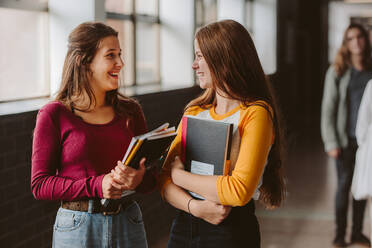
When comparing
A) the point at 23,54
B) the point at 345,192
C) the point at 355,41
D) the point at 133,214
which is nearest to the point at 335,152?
the point at 345,192

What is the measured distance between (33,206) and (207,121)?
1534 millimetres

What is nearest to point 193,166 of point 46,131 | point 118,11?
point 46,131

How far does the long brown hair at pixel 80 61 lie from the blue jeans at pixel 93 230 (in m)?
0.41

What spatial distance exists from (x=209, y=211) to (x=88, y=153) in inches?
19.8

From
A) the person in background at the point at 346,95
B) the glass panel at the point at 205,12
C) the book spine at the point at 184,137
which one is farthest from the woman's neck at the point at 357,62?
the book spine at the point at 184,137

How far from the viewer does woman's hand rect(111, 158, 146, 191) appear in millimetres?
1749

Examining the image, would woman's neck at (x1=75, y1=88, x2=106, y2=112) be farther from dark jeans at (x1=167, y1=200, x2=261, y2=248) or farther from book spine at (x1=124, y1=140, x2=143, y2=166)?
dark jeans at (x1=167, y1=200, x2=261, y2=248)

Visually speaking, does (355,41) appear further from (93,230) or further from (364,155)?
(93,230)

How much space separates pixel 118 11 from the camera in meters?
4.70

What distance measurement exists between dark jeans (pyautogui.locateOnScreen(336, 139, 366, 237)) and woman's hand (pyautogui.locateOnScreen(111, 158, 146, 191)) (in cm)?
283

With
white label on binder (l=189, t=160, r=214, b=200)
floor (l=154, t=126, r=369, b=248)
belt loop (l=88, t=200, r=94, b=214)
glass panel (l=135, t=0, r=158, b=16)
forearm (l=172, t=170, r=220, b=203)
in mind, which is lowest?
floor (l=154, t=126, r=369, b=248)

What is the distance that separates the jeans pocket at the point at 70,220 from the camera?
1884 mm

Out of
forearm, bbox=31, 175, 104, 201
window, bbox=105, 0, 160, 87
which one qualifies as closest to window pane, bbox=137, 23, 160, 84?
window, bbox=105, 0, 160, 87

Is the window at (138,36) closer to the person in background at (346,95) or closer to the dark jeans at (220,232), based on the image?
the person in background at (346,95)
